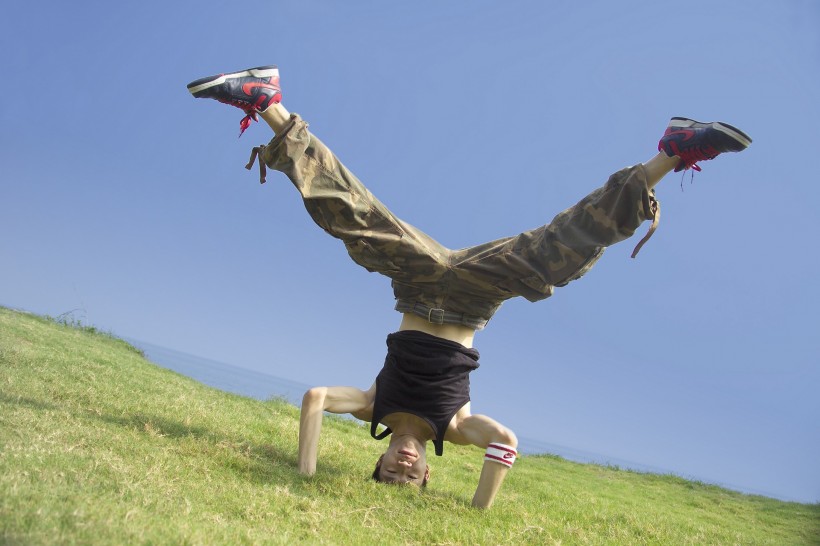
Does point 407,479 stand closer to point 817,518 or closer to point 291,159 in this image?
point 291,159

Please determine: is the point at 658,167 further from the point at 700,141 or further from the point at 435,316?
the point at 435,316

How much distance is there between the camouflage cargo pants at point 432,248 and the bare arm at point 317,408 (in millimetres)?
703

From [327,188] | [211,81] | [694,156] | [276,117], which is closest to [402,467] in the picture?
[327,188]

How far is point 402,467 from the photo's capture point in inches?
171

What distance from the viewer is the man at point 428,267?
13.6 ft

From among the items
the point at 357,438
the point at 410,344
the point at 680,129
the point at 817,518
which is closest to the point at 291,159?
the point at 410,344

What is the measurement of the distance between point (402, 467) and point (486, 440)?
56 centimetres

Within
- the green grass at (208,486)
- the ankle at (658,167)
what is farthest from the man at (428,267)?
the green grass at (208,486)

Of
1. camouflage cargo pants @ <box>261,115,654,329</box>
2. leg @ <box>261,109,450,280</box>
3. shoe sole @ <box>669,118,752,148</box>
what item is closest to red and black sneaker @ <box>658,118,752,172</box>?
shoe sole @ <box>669,118,752,148</box>

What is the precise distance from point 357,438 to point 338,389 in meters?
2.36

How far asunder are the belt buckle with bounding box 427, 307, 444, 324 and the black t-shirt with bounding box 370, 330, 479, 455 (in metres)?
0.11

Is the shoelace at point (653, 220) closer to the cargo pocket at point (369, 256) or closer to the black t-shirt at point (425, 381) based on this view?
the black t-shirt at point (425, 381)

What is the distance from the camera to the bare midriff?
4777 mm

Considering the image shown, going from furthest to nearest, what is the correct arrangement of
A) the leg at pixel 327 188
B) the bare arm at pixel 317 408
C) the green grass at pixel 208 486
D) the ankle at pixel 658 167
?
the leg at pixel 327 188 → the bare arm at pixel 317 408 → the ankle at pixel 658 167 → the green grass at pixel 208 486
